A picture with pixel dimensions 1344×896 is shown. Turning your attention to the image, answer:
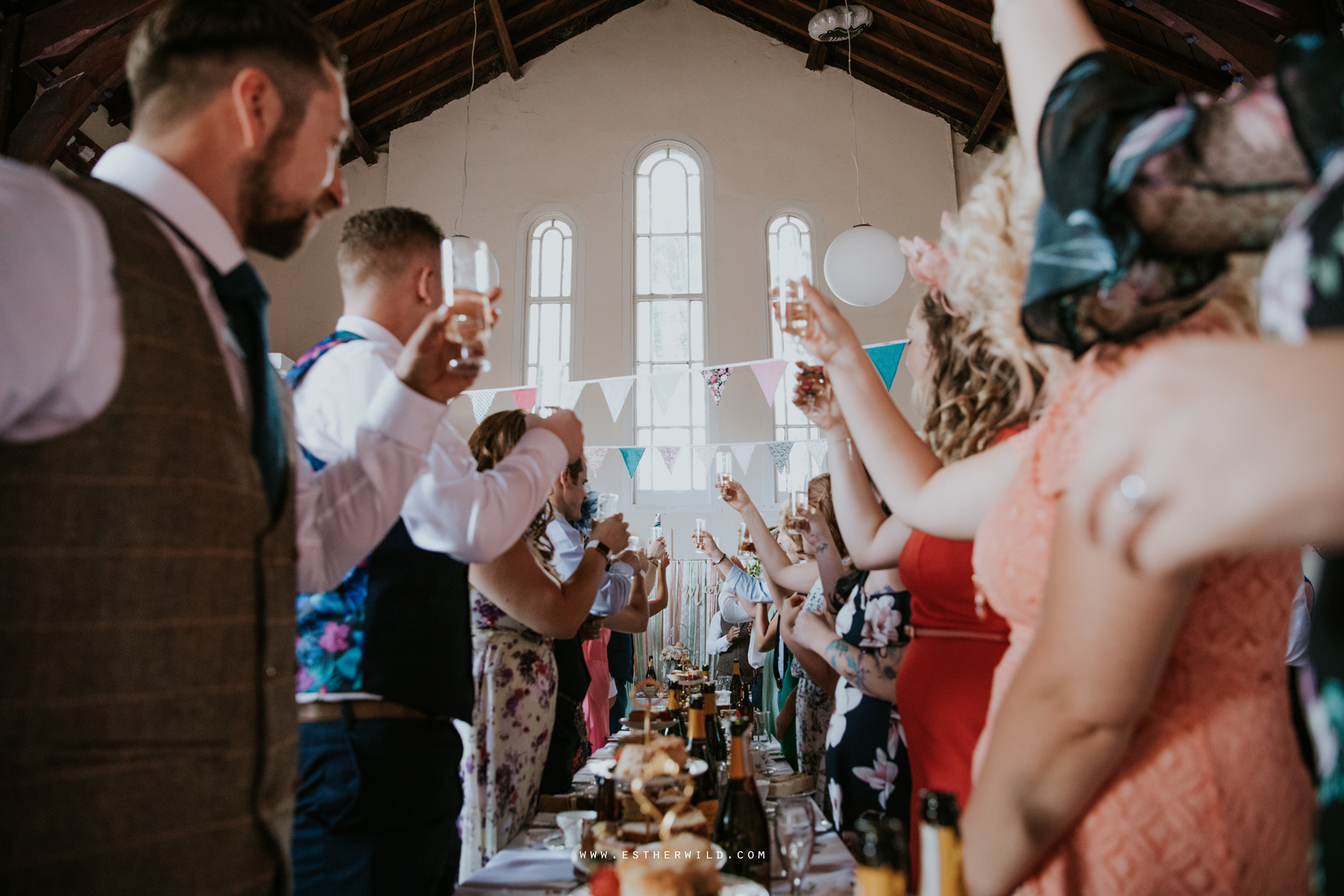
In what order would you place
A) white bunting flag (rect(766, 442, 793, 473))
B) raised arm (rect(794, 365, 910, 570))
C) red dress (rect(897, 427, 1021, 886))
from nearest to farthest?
red dress (rect(897, 427, 1021, 886)) → raised arm (rect(794, 365, 910, 570)) → white bunting flag (rect(766, 442, 793, 473))

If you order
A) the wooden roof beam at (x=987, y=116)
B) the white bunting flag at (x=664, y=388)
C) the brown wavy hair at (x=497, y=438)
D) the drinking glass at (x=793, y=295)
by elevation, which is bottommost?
the brown wavy hair at (x=497, y=438)

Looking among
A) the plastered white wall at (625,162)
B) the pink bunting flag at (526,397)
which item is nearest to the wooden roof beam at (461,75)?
the plastered white wall at (625,162)

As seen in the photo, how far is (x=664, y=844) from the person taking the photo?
1.10 m

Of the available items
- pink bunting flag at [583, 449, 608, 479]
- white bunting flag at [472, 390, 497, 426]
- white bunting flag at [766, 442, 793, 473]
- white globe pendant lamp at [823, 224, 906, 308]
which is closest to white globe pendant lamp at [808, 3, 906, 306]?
white globe pendant lamp at [823, 224, 906, 308]

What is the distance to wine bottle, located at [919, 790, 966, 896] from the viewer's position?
0.62 m

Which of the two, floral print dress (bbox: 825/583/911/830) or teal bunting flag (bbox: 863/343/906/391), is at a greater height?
teal bunting flag (bbox: 863/343/906/391)

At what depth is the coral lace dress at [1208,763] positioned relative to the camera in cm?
69

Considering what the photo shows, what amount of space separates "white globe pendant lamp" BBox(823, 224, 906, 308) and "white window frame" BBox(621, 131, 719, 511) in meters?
3.11

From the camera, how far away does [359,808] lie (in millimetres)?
1259

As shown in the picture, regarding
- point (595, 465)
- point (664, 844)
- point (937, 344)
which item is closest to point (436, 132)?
point (595, 465)

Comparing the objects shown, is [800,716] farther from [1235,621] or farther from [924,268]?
[1235,621]

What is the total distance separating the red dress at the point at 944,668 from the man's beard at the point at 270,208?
1.19 meters

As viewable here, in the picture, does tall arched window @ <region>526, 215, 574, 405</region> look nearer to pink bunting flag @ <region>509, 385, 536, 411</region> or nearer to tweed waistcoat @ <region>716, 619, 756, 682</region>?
pink bunting flag @ <region>509, 385, 536, 411</region>

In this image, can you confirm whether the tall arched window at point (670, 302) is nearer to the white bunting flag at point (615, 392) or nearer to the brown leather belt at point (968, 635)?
the white bunting flag at point (615, 392)
